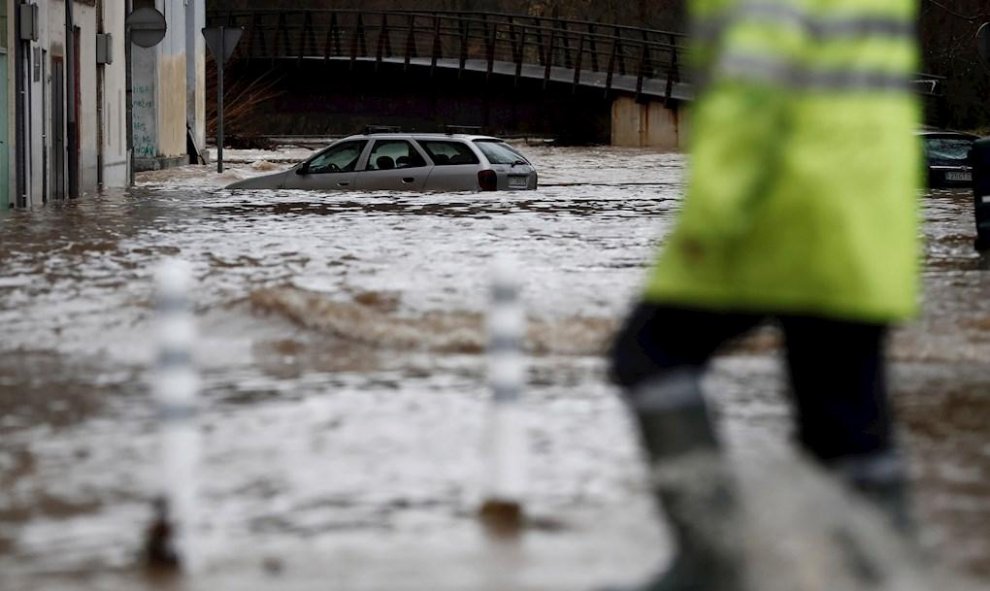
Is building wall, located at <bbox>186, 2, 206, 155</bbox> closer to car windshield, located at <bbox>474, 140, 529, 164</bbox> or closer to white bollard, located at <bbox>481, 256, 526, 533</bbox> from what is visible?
car windshield, located at <bbox>474, 140, 529, 164</bbox>

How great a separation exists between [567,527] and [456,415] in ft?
7.34

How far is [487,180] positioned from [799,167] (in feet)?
85.2

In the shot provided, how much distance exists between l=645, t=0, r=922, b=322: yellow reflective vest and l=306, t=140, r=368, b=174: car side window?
26.6m

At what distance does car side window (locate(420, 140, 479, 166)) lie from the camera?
30.1 metres

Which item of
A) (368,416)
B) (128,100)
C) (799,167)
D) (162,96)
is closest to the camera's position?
(799,167)

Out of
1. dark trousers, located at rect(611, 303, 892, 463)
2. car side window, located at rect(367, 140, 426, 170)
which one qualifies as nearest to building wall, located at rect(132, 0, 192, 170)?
car side window, located at rect(367, 140, 426, 170)

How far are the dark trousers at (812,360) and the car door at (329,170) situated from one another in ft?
86.2

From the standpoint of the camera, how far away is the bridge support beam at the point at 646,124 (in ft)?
200

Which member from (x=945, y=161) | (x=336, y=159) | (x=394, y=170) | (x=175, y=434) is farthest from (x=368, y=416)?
(x=945, y=161)

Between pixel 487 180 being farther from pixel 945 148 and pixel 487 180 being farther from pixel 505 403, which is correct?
pixel 505 403

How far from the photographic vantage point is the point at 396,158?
3066cm

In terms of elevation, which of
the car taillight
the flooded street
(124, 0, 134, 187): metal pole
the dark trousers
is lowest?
the flooded street

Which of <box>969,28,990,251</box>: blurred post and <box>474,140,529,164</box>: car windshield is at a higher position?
<box>474,140,529,164</box>: car windshield

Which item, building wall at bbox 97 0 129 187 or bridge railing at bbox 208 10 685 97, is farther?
bridge railing at bbox 208 10 685 97
